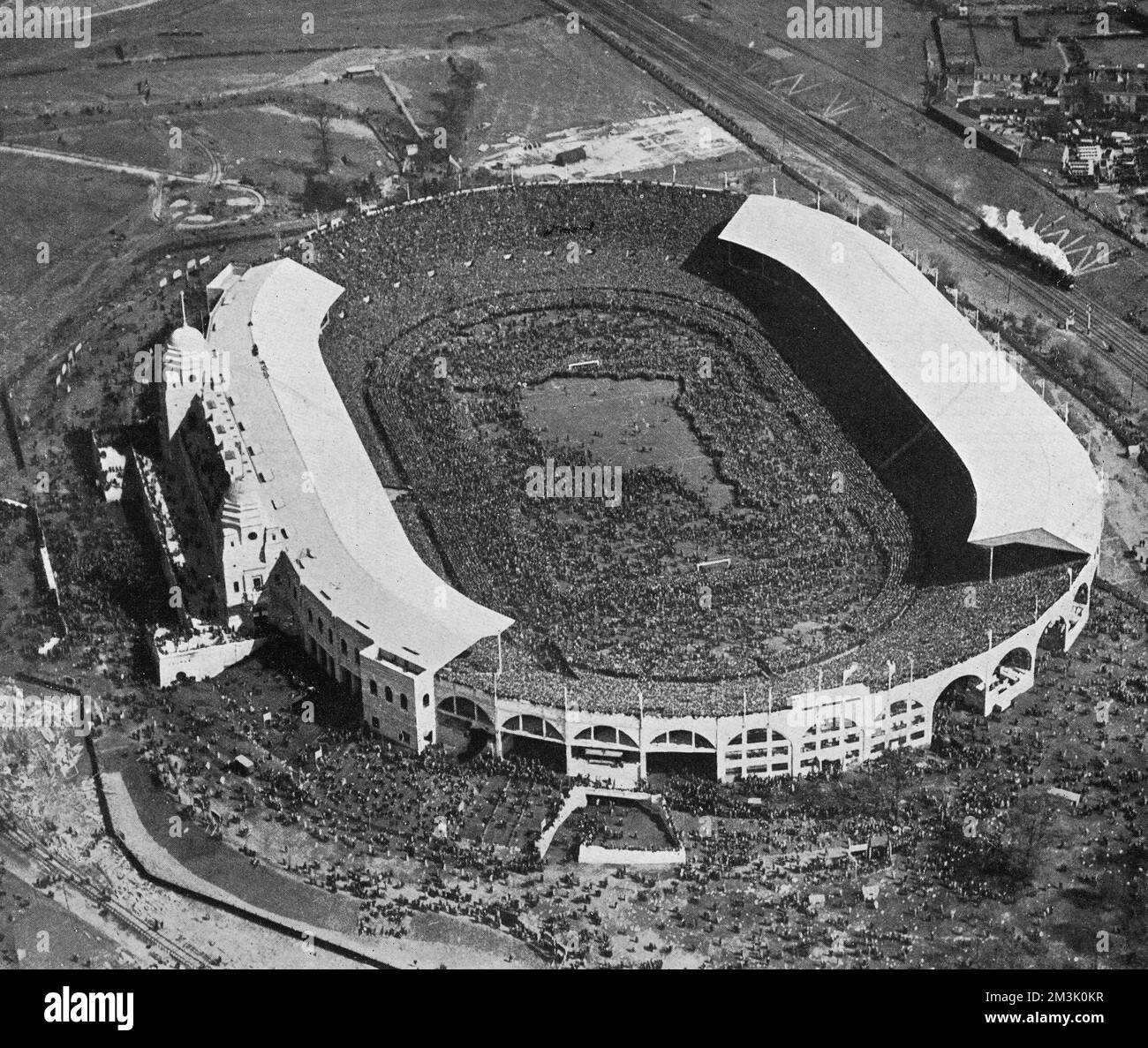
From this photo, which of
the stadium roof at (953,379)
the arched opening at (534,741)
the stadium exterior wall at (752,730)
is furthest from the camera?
the stadium roof at (953,379)

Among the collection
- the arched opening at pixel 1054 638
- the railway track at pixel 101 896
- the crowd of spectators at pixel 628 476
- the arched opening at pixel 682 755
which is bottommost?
the railway track at pixel 101 896

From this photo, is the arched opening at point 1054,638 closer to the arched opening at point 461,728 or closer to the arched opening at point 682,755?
the arched opening at point 682,755

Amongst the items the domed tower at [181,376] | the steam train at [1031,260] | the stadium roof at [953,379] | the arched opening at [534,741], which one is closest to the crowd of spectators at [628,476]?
the arched opening at [534,741]

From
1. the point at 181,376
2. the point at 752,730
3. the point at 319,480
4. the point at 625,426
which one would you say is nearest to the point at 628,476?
the point at 625,426

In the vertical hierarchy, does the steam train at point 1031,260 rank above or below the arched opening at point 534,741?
above

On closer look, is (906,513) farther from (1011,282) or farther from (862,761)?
(1011,282)

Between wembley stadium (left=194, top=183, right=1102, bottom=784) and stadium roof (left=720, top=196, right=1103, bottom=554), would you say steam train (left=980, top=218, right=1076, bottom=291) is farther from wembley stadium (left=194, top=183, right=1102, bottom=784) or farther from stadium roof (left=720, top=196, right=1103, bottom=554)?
wembley stadium (left=194, top=183, right=1102, bottom=784)
